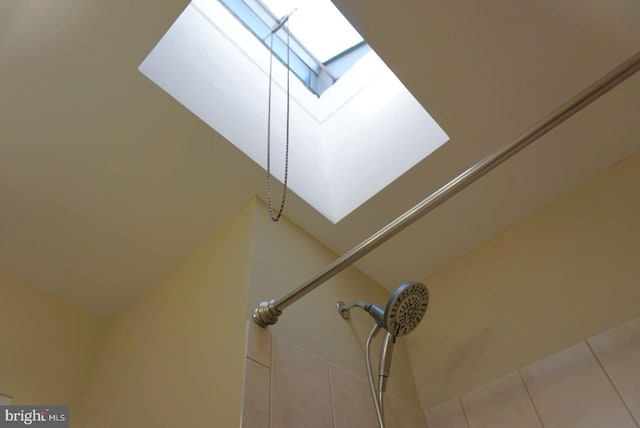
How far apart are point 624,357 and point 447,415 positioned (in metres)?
0.47

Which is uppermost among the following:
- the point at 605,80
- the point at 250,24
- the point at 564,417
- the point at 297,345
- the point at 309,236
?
the point at 250,24

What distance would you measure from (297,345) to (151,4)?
2.65ft

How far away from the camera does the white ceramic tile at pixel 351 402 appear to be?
1.05 meters

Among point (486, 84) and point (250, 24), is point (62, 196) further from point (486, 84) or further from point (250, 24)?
point (486, 84)

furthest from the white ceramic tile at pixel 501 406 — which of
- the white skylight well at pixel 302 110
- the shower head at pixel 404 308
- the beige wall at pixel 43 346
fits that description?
the beige wall at pixel 43 346

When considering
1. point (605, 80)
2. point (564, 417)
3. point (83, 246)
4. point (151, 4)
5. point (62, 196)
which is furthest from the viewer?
point (83, 246)

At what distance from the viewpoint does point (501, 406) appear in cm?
121

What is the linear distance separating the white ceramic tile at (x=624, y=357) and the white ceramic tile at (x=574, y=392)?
0.02m

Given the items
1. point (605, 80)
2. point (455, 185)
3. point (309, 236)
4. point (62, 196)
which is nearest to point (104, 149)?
point (62, 196)

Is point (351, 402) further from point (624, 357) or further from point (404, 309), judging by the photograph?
point (624, 357)

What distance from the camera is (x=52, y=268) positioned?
142cm

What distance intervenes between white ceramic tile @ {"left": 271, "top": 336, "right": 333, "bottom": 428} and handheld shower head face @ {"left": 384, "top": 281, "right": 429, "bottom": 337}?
8.0 inches

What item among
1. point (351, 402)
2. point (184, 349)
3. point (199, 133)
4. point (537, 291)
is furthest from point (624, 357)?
point (199, 133)

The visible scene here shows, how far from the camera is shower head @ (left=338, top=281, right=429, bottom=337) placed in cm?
98
